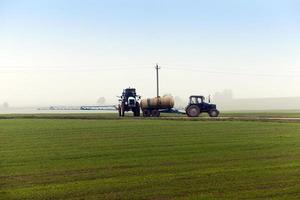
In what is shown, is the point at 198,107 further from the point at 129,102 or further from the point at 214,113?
the point at 129,102

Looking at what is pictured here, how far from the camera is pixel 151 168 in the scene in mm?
12961

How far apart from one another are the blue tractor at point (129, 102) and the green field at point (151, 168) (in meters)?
27.4

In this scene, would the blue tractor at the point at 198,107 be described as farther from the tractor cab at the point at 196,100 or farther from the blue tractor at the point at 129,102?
the blue tractor at the point at 129,102

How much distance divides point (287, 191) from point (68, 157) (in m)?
8.17

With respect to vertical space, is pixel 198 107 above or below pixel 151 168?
above

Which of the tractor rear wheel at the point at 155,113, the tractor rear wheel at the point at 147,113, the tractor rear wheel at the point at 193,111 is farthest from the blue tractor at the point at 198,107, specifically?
the tractor rear wheel at the point at 147,113

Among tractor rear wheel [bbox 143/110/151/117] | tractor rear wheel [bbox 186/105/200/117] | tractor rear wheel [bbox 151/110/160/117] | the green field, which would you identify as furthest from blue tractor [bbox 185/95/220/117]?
the green field

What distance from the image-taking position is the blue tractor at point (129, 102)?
47938mm

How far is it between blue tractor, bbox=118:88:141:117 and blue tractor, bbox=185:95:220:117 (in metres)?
7.61

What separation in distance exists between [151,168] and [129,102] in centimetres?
3530

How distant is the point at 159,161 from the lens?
1422cm

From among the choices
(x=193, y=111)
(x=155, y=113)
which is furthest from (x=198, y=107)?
(x=155, y=113)

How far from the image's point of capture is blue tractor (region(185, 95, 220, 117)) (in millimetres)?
42094

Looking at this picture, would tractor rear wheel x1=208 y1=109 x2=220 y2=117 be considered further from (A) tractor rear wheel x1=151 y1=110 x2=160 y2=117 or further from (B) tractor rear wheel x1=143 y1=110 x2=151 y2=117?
(B) tractor rear wheel x1=143 y1=110 x2=151 y2=117
